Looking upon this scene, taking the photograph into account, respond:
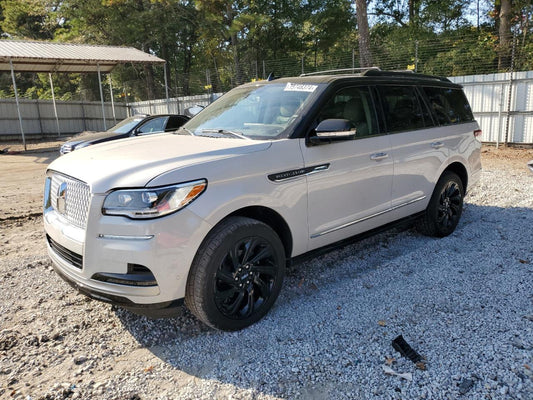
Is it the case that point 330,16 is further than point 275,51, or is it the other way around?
point 275,51

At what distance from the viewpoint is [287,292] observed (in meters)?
3.90

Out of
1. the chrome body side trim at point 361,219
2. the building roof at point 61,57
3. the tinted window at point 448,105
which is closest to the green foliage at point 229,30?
the building roof at point 61,57

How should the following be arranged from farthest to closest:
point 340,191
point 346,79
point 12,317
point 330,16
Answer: point 330,16 < point 346,79 < point 340,191 < point 12,317

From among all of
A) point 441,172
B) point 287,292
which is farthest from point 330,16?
point 287,292

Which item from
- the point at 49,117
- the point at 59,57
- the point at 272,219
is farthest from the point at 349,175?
the point at 49,117

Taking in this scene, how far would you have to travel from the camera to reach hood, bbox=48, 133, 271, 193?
276cm

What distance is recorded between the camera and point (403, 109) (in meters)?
4.59

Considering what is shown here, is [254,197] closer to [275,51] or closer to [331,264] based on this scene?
[331,264]

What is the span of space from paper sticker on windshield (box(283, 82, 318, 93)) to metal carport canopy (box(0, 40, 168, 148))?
17.0 meters

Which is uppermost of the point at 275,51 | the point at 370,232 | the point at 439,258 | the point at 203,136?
the point at 275,51

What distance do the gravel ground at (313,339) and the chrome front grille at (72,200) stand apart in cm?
94

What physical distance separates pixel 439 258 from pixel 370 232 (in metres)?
0.95

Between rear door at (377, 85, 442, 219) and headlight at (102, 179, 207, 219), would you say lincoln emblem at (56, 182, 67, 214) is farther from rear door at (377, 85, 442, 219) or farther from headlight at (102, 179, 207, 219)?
rear door at (377, 85, 442, 219)

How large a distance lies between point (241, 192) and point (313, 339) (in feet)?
3.94
